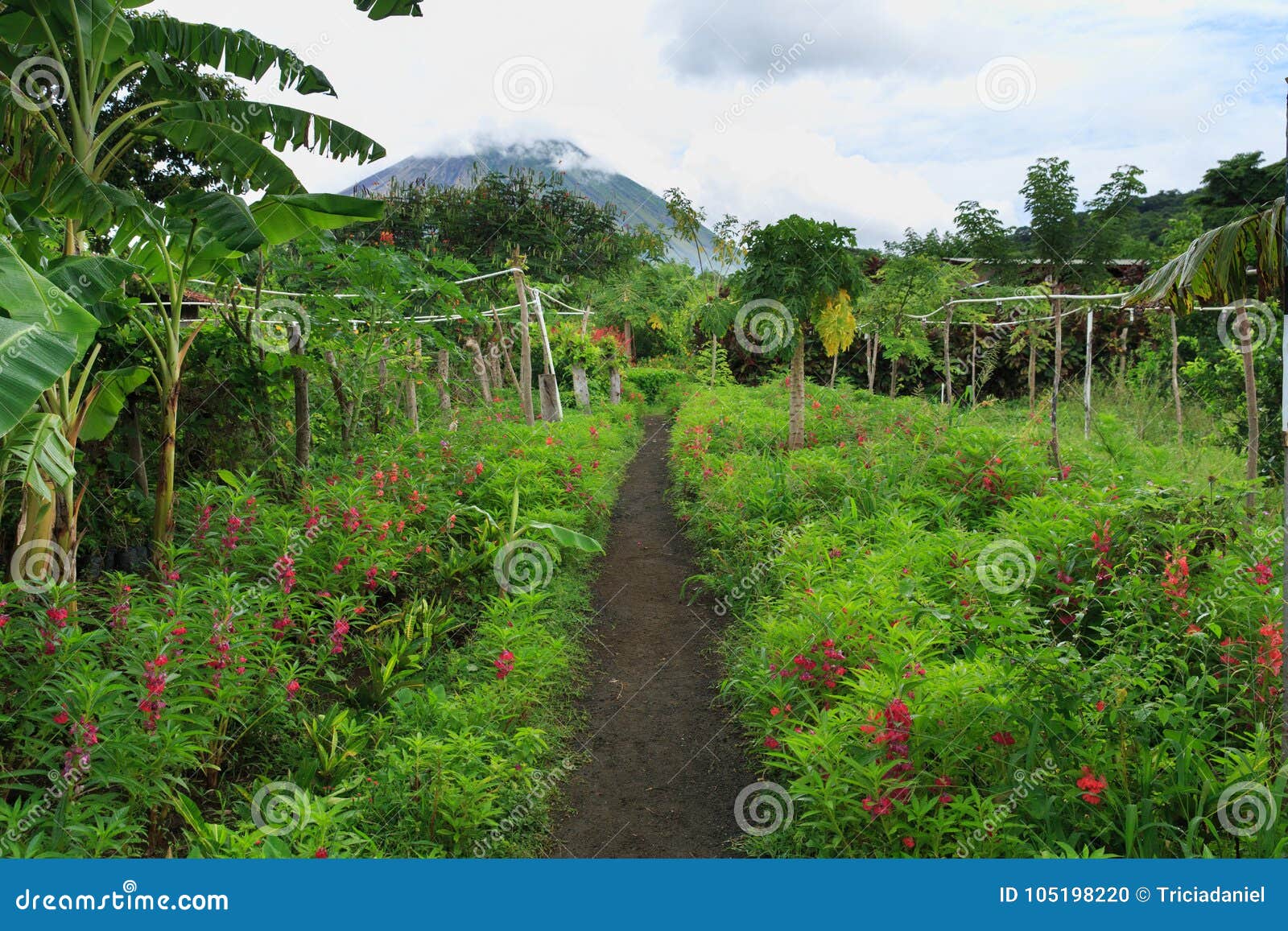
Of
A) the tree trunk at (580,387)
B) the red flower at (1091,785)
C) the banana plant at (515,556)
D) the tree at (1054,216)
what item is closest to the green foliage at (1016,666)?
the red flower at (1091,785)

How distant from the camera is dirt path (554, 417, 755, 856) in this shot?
4145 mm

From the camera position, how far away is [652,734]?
5.20 meters

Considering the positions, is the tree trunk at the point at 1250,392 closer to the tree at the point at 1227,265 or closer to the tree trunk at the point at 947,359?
the tree at the point at 1227,265

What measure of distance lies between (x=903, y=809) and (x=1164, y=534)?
271 centimetres

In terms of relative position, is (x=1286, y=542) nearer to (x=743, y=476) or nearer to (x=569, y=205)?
(x=743, y=476)

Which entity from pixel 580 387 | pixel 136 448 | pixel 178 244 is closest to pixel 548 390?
pixel 580 387

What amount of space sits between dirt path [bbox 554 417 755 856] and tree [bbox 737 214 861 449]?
3.82 m

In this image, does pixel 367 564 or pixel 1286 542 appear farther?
pixel 367 564

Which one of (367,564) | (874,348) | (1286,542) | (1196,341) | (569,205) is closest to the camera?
(1286,542)

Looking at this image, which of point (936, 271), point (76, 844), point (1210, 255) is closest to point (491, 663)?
Answer: point (76, 844)

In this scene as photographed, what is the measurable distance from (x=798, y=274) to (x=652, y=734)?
716 cm

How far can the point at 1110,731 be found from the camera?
11.5 ft

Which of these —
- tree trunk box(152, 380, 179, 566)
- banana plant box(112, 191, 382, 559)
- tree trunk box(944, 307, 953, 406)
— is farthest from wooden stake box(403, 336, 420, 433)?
tree trunk box(944, 307, 953, 406)

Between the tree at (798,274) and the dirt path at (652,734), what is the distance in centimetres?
382
